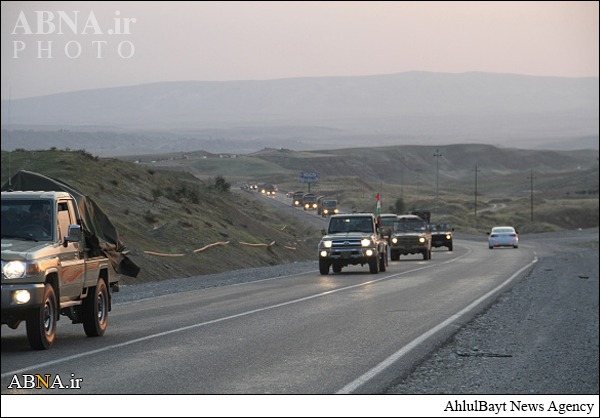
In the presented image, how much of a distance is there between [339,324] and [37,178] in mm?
7857

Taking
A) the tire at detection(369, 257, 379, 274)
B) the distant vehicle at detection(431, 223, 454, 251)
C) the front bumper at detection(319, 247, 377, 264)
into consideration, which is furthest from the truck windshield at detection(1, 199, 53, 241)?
the distant vehicle at detection(431, 223, 454, 251)

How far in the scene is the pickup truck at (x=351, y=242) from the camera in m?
35.0

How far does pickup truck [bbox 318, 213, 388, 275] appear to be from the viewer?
35031 mm

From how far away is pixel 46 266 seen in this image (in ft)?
33.1

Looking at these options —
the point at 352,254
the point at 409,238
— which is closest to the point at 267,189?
the point at 352,254

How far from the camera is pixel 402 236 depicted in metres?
49.8

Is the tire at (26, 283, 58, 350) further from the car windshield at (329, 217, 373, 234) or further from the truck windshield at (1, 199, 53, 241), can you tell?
the car windshield at (329, 217, 373, 234)

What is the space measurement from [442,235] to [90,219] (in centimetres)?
5543

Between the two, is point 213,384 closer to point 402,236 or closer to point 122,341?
point 122,341

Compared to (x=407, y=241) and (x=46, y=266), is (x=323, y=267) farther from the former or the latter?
(x=46, y=266)

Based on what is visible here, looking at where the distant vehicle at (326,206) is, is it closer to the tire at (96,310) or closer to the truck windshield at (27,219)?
the tire at (96,310)

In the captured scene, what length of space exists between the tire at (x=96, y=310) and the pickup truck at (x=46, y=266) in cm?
1

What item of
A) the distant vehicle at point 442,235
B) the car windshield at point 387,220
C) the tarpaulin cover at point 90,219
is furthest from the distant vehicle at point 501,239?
the tarpaulin cover at point 90,219

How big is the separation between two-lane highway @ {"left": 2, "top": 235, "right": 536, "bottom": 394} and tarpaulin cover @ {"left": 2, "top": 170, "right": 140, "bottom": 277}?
3.60ft
